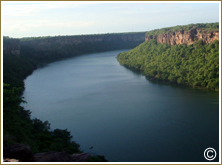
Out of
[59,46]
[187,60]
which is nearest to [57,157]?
[187,60]

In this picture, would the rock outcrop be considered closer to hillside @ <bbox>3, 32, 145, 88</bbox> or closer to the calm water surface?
the calm water surface

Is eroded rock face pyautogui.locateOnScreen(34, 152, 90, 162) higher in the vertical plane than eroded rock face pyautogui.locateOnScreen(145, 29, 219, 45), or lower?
lower

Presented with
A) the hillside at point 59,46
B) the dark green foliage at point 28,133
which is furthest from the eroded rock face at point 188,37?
the hillside at point 59,46

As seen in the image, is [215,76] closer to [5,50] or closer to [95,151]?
[95,151]

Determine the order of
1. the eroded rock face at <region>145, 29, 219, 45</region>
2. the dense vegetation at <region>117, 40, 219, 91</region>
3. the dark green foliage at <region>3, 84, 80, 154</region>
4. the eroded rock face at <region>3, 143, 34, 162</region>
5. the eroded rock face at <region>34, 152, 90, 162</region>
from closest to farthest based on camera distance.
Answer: the eroded rock face at <region>3, 143, 34, 162</region>, the eroded rock face at <region>34, 152, 90, 162</region>, the dark green foliage at <region>3, 84, 80, 154</region>, the dense vegetation at <region>117, 40, 219, 91</region>, the eroded rock face at <region>145, 29, 219, 45</region>

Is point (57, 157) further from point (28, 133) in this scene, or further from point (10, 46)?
point (10, 46)

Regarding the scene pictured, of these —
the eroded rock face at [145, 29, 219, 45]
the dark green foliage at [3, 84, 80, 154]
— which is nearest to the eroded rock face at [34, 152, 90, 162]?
the dark green foliage at [3, 84, 80, 154]

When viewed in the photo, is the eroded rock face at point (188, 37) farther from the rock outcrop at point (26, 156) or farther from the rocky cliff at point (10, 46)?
the rocky cliff at point (10, 46)
